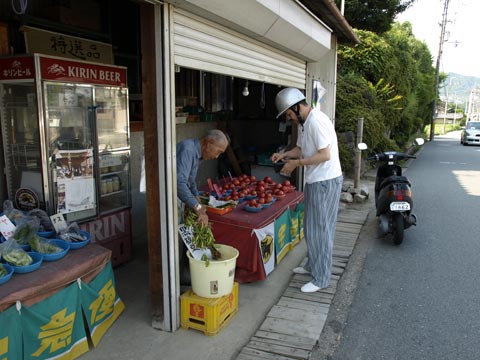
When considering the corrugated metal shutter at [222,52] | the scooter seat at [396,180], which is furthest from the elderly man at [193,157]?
the scooter seat at [396,180]

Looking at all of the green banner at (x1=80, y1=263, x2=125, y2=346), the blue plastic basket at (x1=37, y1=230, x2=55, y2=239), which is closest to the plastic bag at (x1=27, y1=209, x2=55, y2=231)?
the blue plastic basket at (x1=37, y1=230, x2=55, y2=239)

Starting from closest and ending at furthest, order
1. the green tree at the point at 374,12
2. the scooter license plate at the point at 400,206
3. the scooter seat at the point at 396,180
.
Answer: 1. the scooter license plate at the point at 400,206
2. the scooter seat at the point at 396,180
3. the green tree at the point at 374,12

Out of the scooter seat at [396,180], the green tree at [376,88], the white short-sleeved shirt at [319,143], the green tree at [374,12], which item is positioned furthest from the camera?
the green tree at [374,12]

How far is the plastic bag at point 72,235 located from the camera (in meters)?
3.46

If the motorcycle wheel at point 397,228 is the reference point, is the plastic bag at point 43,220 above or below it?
above

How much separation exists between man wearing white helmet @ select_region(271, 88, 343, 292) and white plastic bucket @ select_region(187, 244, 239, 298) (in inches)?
47.9

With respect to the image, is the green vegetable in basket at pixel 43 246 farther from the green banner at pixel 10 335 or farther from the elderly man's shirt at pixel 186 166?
the elderly man's shirt at pixel 186 166

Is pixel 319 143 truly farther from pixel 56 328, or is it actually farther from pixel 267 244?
pixel 56 328

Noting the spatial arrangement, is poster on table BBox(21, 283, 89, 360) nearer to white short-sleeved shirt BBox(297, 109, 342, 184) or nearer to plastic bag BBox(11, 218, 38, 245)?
plastic bag BBox(11, 218, 38, 245)

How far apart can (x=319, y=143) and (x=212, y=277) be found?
1.71 metres

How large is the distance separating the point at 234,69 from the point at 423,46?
28.9m

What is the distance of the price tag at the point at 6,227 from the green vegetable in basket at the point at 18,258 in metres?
0.35

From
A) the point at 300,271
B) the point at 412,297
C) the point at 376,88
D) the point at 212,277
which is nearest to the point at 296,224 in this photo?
the point at 300,271

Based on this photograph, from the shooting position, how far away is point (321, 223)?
13.9ft
